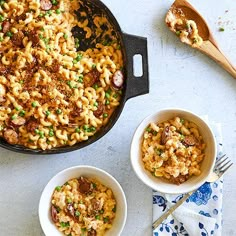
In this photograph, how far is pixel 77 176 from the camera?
6.97ft

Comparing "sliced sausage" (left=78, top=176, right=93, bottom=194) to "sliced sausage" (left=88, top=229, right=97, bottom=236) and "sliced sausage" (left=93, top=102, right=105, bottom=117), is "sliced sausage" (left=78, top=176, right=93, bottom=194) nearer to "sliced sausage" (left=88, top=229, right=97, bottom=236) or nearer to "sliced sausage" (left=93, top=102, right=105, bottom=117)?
"sliced sausage" (left=88, top=229, right=97, bottom=236)

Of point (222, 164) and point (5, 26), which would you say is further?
point (222, 164)

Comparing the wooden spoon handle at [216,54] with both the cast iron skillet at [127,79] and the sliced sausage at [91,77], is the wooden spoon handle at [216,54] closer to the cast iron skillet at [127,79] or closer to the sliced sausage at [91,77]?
the cast iron skillet at [127,79]

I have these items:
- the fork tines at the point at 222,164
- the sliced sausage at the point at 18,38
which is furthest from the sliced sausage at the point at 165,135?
the sliced sausage at the point at 18,38

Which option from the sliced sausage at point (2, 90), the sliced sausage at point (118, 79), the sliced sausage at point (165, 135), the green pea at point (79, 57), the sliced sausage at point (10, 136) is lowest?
the sliced sausage at point (10, 136)

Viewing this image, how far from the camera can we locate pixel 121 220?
2.09 m

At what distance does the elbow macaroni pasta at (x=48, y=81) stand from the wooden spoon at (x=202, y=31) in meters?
0.29

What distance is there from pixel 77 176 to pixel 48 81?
0.37 metres

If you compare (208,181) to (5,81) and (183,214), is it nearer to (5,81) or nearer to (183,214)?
(183,214)

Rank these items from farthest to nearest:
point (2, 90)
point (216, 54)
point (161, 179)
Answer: point (216, 54) < point (161, 179) < point (2, 90)

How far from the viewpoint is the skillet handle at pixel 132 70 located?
78.5 inches

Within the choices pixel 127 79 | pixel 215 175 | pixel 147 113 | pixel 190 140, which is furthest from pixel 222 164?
pixel 127 79

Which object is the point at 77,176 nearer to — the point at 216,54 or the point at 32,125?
the point at 32,125

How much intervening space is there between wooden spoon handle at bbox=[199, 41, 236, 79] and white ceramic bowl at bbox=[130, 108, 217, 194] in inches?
11.1
